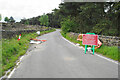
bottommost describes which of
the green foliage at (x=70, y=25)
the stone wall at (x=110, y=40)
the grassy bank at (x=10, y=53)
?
the grassy bank at (x=10, y=53)

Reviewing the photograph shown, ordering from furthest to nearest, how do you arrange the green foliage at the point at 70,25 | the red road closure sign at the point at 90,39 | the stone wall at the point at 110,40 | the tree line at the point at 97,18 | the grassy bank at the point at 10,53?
the green foliage at the point at 70,25
the tree line at the point at 97,18
the stone wall at the point at 110,40
the red road closure sign at the point at 90,39
the grassy bank at the point at 10,53

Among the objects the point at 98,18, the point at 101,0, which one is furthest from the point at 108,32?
the point at 101,0

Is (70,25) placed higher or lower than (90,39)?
higher

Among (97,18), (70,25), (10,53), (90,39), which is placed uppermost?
(97,18)

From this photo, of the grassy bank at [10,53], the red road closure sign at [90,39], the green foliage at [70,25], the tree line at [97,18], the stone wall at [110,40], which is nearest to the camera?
the grassy bank at [10,53]

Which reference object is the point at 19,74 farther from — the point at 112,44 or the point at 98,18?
the point at 98,18

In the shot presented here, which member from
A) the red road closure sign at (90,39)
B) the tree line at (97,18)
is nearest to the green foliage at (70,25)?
the tree line at (97,18)

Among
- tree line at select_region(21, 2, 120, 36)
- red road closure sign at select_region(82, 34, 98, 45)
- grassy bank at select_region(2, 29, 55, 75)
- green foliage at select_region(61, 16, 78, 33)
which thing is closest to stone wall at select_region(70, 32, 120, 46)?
red road closure sign at select_region(82, 34, 98, 45)

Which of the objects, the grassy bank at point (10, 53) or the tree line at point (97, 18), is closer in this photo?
the grassy bank at point (10, 53)

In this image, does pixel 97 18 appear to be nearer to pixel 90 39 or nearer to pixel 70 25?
pixel 70 25

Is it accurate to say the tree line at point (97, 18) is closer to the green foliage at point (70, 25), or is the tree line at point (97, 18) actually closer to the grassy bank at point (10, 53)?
the green foliage at point (70, 25)

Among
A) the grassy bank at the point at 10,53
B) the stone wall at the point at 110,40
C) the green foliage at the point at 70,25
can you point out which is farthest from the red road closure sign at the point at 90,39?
the green foliage at the point at 70,25

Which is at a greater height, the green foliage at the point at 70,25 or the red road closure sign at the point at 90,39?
the green foliage at the point at 70,25

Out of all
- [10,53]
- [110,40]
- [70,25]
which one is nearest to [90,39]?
[110,40]
